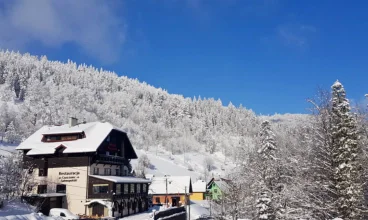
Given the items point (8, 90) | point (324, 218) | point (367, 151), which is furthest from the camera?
point (8, 90)

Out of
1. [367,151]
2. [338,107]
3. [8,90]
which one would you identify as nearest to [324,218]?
[367,151]

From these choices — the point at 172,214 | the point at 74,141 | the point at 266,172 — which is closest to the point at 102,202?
the point at 172,214

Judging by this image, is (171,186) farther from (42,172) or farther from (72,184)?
(42,172)

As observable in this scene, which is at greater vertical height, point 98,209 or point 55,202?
point 55,202

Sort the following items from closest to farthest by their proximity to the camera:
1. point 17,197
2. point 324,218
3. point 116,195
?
point 324,218 → point 17,197 → point 116,195

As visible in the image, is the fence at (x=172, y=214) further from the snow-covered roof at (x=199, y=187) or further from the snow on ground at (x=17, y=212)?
the snow-covered roof at (x=199, y=187)

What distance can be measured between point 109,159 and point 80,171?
5.34 m

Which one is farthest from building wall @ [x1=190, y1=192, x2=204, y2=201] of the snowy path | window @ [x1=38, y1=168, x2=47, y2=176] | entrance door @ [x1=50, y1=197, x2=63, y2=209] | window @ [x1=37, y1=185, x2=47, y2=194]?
window @ [x1=37, y1=185, x2=47, y2=194]

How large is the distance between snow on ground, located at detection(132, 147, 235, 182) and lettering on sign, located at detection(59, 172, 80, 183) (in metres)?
70.3

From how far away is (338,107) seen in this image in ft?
75.4

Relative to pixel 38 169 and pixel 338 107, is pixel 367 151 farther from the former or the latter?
pixel 38 169

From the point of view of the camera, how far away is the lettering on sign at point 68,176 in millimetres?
48291

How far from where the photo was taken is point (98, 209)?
46812mm

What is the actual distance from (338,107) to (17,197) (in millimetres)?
36319
